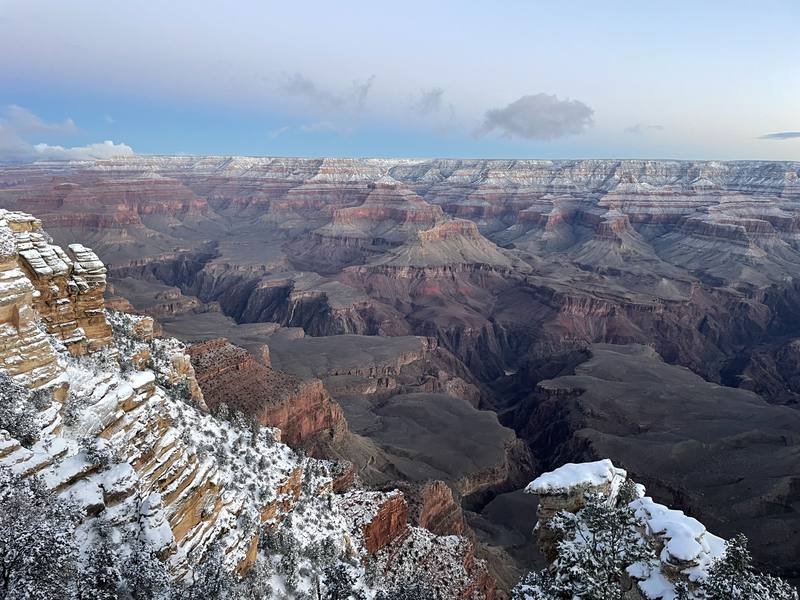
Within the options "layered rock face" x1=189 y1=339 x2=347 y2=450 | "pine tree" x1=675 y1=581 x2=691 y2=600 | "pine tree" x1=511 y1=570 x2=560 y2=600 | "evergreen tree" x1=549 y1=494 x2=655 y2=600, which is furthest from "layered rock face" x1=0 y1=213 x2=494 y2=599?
"pine tree" x1=675 y1=581 x2=691 y2=600

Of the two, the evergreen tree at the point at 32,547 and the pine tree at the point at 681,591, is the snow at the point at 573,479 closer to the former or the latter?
the pine tree at the point at 681,591

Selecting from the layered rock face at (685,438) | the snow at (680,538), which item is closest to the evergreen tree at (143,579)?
the snow at (680,538)

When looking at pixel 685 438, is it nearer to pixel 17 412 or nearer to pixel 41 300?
pixel 41 300

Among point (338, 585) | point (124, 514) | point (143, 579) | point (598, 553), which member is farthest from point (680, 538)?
point (124, 514)

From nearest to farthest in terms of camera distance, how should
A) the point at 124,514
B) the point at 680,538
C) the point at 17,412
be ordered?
the point at 17,412, the point at 124,514, the point at 680,538

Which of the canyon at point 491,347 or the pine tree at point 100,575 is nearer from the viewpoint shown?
the pine tree at point 100,575

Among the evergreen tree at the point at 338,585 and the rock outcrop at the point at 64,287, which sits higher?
the rock outcrop at the point at 64,287
